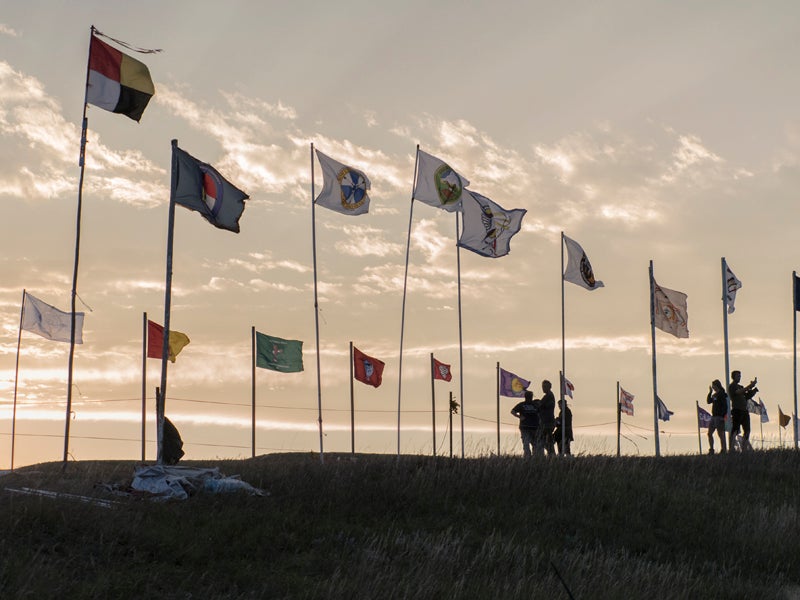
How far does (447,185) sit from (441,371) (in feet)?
65.3

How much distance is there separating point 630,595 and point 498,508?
17.5 ft

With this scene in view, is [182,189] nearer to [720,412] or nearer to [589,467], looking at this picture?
[589,467]

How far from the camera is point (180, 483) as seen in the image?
62.5ft

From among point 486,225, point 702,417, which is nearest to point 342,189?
point 486,225

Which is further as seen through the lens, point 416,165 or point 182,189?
point 416,165

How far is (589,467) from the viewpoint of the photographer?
83.9ft

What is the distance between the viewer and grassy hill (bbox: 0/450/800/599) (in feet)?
46.4

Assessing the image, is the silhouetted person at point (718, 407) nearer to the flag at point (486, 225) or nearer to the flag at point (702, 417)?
the flag at point (486, 225)

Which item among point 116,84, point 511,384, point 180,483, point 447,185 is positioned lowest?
point 180,483

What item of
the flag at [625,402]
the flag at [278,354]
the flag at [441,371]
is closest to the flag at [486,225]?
the flag at [278,354]

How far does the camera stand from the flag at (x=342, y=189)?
30625 millimetres

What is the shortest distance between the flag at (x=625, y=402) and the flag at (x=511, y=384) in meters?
12.0

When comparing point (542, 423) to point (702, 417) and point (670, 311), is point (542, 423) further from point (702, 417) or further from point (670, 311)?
point (702, 417)

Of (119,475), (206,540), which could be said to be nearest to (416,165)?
(119,475)
